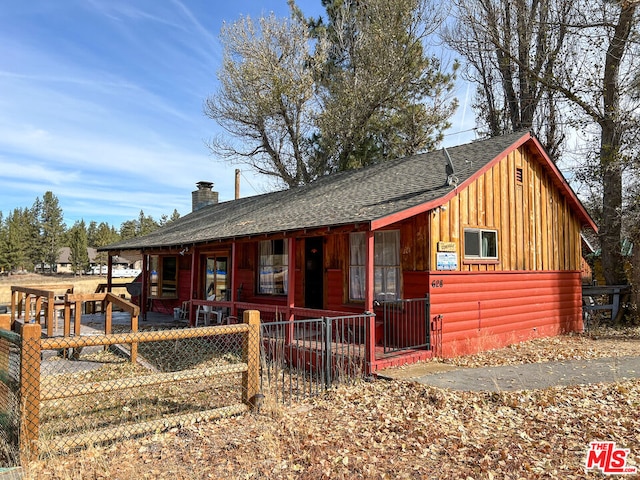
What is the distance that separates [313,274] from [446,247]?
13.7ft

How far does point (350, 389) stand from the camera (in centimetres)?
732

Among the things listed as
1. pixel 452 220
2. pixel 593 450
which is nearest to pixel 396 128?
pixel 452 220

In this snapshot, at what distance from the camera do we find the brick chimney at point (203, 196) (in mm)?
25375

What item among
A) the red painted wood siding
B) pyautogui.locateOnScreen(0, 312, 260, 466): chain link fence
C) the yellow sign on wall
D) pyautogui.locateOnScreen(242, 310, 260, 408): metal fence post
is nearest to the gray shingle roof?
the yellow sign on wall

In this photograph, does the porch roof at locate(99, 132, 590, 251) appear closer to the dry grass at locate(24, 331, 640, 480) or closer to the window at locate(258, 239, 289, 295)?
the window at locate(258, 239, 289, 295)

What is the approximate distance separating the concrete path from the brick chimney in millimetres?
19175

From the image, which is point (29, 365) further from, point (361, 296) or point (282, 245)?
point (282, 245)

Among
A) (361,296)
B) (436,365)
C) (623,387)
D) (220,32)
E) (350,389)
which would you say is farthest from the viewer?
(220,32)

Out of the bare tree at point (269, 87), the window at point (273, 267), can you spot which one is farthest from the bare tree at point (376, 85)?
the window at point (273, 267)

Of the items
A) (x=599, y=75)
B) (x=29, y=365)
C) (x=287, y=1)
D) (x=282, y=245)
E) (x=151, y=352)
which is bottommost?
(x=151, y=352)

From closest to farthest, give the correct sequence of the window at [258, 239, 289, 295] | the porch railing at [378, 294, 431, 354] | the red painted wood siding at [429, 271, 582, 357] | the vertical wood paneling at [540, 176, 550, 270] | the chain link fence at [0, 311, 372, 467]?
the chain link fence at [0, 311, 372, 467] → the porch railing at [378, 294, 431, 354] → the red painted wood siding at [429, 271, 582, 357] → the vertical wood paneling at [540, 176, 550, 270] → the window at [258, 239, 289, 295]

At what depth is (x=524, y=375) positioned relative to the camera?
7.79 meters

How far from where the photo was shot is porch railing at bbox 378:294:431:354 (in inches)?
363

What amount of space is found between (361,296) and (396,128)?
16.5 metres
